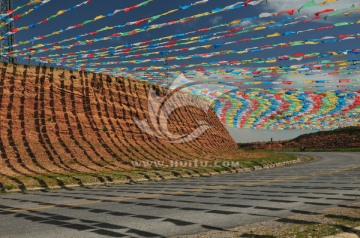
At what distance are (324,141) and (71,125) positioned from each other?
6283 cm

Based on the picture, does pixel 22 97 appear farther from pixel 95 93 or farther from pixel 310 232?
pixel 310 232

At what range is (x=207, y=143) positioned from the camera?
37500mm

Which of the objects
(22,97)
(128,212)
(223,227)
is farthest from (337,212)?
(22,97)

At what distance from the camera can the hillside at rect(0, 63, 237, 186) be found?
19.7 metres

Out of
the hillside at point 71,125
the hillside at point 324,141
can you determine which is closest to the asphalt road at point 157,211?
the hillside at point 71,125

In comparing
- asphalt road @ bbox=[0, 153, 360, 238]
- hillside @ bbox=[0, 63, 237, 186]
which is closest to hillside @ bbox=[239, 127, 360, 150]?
hillside @ bbox=[0, 63, 237, 186]

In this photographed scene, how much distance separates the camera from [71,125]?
24.6 meters

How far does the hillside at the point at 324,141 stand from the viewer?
2707 inches

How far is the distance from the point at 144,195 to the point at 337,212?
513 cm

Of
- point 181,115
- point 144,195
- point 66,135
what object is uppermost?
point 181,115

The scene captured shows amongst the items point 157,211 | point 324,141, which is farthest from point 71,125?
point 324,141

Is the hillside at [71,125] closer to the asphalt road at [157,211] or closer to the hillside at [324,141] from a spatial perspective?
the asphalt road at [157,211]

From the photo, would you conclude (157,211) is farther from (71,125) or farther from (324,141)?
(324,141)

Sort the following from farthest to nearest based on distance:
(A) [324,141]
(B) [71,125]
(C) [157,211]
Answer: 1. (A) [324,141]
2. (B) [71,125]
3. (C) [157,211]
